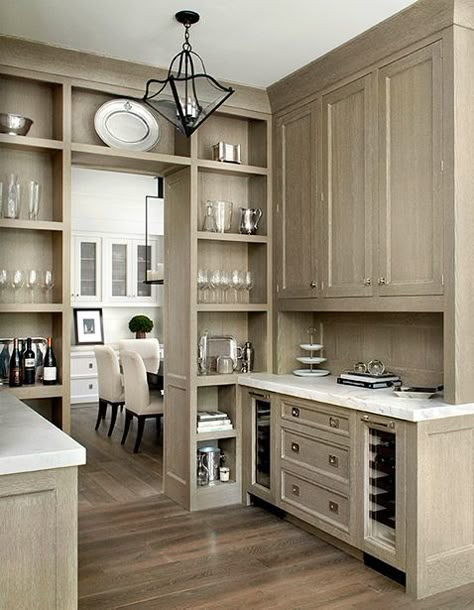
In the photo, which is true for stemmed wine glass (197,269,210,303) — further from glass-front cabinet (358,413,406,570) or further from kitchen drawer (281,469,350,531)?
glass-front cabinet (358,413,406,570)

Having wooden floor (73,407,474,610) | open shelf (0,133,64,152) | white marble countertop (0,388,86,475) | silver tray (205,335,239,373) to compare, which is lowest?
wooden floor (73,407,474,610)

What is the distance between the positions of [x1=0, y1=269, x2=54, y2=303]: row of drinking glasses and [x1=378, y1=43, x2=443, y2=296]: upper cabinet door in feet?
6.44

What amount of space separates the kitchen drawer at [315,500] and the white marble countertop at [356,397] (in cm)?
51

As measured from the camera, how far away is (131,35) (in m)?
3.48

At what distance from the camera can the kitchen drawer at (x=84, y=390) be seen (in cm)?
845

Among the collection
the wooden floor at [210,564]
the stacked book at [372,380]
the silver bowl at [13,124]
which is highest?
the silver bowl at [13,124]

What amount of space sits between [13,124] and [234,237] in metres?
1.55

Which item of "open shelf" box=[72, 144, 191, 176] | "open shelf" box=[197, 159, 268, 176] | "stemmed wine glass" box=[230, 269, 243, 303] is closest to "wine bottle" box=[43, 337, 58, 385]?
"open shelf" box=[72, 144, 191, 176]

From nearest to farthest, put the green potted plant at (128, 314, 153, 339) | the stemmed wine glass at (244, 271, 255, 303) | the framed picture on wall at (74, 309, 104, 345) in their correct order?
the stemmed wine glass at (244, 271, 255, 303)
the framed picture on wall at (74, 309, 104, 345)
the green potted plant at (128, 314, 153, 339)

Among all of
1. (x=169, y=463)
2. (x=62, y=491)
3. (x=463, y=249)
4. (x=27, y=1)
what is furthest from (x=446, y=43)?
(x=169, y=463)

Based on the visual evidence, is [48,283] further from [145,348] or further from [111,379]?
[145,348]

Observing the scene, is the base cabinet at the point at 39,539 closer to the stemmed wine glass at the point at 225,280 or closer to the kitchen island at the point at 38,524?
the kitchen island at the point at 38,524

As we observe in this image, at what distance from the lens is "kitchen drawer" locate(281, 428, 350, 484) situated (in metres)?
3.36

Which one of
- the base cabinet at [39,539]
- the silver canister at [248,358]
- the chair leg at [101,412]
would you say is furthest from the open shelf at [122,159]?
the chair leg at [101,412]
